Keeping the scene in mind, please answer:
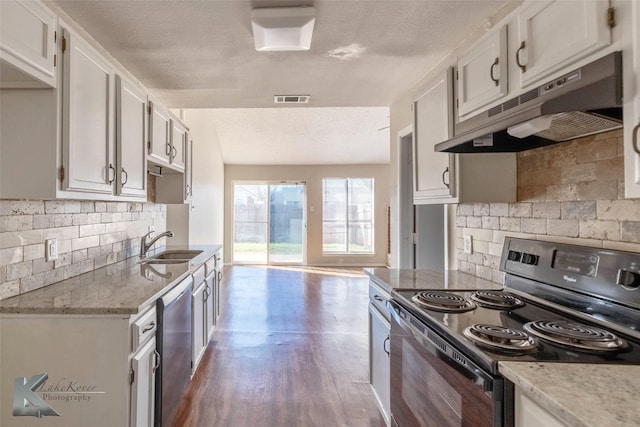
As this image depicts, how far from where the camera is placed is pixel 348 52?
214cm

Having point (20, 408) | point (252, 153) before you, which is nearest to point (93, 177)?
point (20, 408)

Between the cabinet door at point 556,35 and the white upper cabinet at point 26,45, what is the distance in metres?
1.88

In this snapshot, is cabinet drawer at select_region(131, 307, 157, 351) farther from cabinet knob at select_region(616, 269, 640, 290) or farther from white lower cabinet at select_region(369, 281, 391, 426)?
cabinet knob at select_region(616, 269, 640, 290)

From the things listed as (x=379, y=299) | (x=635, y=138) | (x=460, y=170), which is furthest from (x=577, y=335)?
(x=379, y=299)

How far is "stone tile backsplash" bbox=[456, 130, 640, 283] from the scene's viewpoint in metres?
1.20

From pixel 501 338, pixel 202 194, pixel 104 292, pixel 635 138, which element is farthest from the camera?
pixel 202 194

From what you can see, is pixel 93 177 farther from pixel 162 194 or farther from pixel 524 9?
pixel 524 9

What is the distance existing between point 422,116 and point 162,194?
251cm

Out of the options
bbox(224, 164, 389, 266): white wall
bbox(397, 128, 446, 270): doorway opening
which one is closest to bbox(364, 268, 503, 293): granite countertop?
bbox(397, 128, 446, 270): doorway opening

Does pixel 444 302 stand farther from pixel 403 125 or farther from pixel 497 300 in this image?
pixel 403 125

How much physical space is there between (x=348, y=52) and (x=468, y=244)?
1491 mm

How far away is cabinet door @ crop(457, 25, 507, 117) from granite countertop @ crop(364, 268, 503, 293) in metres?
0.92

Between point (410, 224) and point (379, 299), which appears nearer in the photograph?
point (379, 299)

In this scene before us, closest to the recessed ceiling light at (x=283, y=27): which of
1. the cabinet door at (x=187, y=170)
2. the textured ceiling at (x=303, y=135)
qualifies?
the cabinet door at (x=187, y=170)
